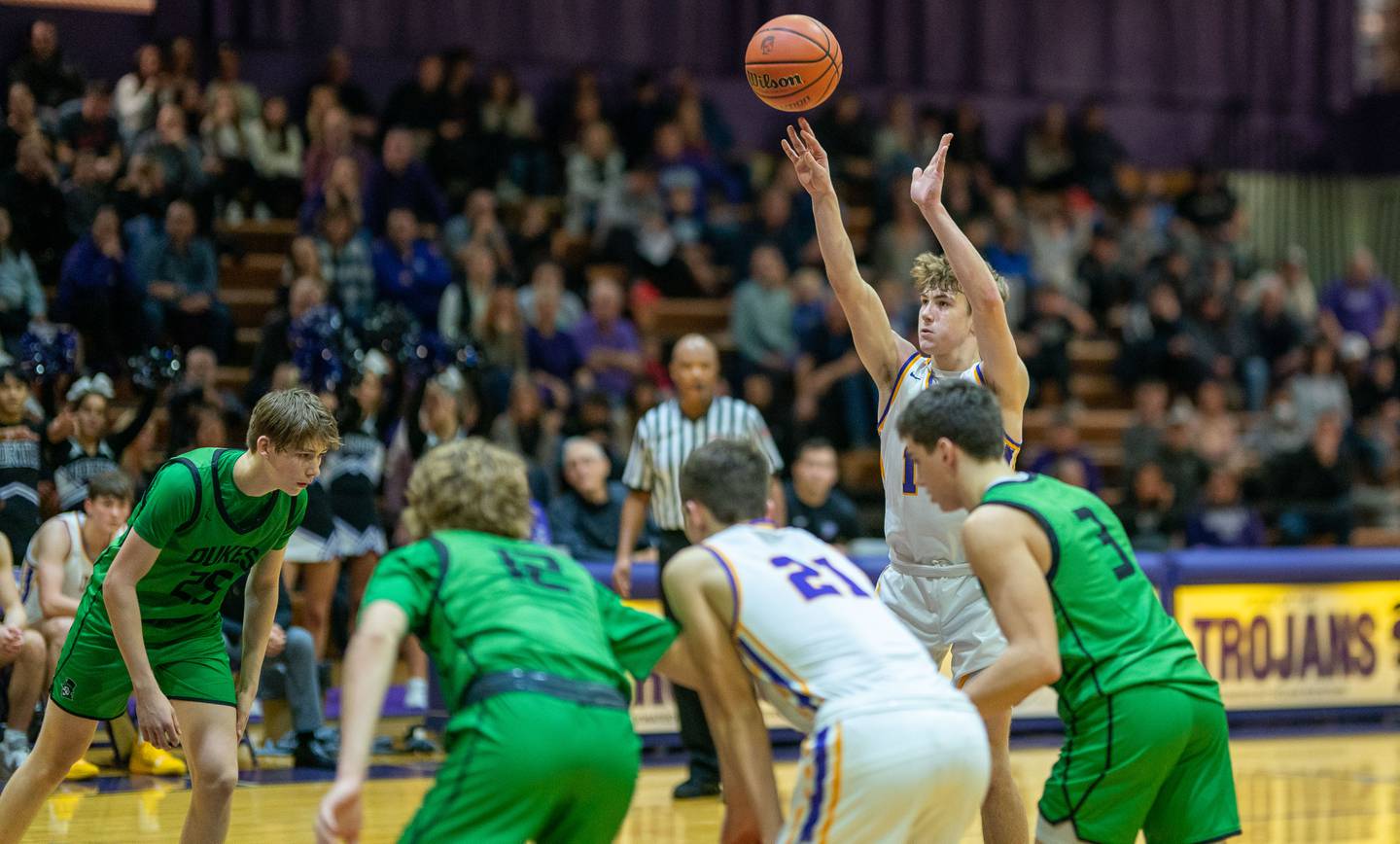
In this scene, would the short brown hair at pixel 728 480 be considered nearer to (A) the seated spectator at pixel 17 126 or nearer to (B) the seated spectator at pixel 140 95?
(A) the seated spectator at pixel 17 126

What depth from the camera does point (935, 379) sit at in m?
5.82

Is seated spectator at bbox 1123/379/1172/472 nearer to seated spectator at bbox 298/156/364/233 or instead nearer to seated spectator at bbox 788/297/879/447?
seated spectator at bbox 788/297/879/447

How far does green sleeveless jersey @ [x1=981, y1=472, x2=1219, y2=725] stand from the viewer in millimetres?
4223

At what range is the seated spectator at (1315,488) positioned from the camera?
47.7ft

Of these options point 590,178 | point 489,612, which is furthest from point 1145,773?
point 590,178

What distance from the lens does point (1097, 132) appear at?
18188mm

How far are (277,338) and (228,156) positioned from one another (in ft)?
9.41

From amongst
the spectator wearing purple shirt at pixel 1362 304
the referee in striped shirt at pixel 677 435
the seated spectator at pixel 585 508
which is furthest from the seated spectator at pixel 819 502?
the spectator wearing purple shirt at pixel 1362 304

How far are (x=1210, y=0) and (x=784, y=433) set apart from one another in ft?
33.6

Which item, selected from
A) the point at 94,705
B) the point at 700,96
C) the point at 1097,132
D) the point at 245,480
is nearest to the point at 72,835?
the point at 94,705

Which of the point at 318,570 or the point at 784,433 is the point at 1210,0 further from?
the point at 318,570

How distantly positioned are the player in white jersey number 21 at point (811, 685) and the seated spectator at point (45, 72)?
10.5 metres

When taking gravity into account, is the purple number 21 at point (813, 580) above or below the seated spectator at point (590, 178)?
below

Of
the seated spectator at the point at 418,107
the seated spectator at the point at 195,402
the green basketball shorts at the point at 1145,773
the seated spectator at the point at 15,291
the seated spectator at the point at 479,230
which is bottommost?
the green basketball shorts at the point at 1145,773
